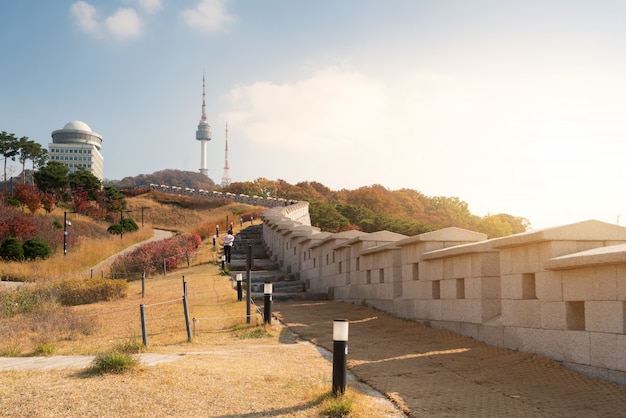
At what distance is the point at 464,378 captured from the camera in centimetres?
688

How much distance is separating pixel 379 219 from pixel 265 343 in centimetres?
4002

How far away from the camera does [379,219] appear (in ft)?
162

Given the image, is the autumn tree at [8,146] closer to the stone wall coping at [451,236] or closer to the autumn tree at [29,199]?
the autumn tree at [29,199]

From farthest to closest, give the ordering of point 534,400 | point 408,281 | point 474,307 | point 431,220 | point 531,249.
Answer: point 431,220, point 408,281, point 474,307, point 531,249, point 534,400

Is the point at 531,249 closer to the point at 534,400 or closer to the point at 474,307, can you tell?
the point at 474,307

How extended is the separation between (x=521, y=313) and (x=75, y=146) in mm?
159264

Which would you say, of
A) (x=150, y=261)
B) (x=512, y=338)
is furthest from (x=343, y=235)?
(x=150, y=261)

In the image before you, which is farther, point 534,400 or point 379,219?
point 379,219

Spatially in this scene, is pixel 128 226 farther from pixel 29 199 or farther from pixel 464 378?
pixel 464 378

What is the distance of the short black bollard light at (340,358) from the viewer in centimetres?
573

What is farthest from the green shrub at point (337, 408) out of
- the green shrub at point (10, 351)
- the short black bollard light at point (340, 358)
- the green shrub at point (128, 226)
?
the green shrub at point (128, 226)

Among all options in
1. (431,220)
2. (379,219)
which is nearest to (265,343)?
(379,219)

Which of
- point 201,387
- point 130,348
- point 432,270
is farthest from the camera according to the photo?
point 432,270

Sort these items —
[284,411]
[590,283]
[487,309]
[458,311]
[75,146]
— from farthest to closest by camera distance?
[75,146]
[458,311]
[487,309]
[590,283]
[284,411]
